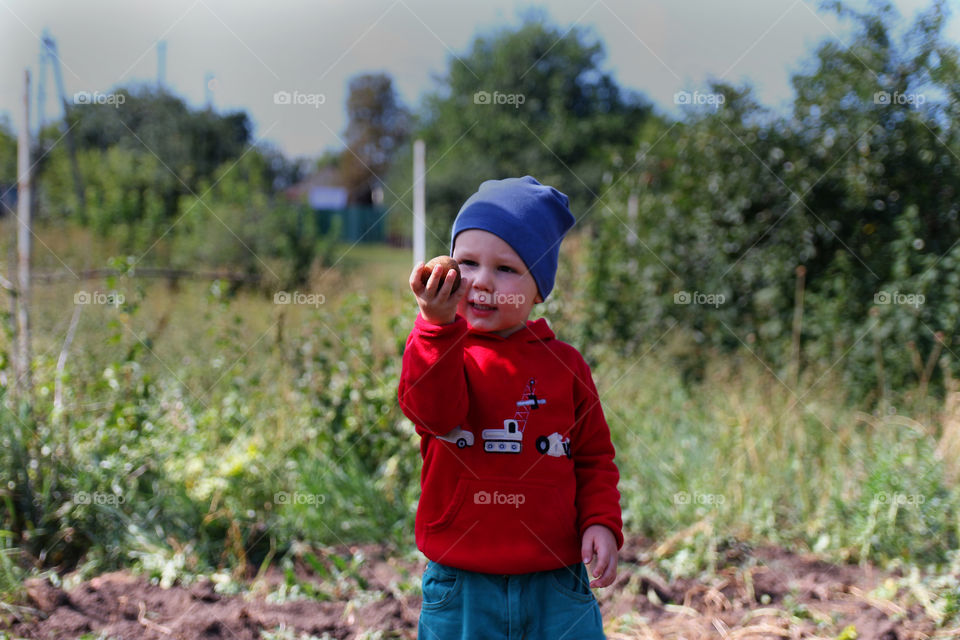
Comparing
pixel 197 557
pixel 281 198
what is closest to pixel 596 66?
pixel 281 198

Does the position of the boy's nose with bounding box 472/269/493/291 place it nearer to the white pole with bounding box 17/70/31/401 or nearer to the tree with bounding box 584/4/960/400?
the white pole with bounding box 17/70/31/401

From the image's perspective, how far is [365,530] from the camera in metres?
3.29

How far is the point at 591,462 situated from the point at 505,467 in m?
0.26

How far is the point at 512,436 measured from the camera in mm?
1563

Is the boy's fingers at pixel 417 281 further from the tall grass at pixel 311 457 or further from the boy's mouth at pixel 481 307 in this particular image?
the tall grass at pixel 311 457

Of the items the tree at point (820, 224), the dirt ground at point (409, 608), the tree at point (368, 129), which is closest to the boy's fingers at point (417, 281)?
the dirt ground at point (409, 608)

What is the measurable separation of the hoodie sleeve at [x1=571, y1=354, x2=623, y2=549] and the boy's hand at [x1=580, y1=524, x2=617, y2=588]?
0.11 ft

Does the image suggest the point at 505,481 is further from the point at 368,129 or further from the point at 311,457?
the point at 368,129

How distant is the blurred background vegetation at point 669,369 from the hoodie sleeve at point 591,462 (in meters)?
1.54

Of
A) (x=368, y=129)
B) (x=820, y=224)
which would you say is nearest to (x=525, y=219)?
(x=820, y=224)

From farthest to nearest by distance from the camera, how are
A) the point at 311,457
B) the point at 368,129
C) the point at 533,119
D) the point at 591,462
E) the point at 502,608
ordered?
the point at 368,129, the point at 533,119, the point at 311,457, the point at 591,462, the point at 502,608

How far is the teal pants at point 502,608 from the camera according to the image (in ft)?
5.06

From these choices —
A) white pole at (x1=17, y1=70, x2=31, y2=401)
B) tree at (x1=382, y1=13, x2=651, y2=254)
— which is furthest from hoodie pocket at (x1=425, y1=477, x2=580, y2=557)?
tree at (x1=382, y1=13, x2=651, y2=254)

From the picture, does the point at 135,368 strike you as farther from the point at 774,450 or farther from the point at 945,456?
the point at 945,456
